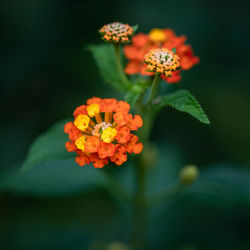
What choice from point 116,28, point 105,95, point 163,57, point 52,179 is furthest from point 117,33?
point 105,95

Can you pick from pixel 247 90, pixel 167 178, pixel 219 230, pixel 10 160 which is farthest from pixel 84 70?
pixel 219 230

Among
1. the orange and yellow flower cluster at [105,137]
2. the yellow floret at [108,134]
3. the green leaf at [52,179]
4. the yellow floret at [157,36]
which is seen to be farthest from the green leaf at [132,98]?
the green leaf at [52,179]

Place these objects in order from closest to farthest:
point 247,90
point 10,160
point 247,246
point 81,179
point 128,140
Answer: point 128,140 < point 81,179 < point 247,246 < point 10,160 < point 247,90

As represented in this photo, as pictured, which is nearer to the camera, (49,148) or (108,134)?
(108,134)

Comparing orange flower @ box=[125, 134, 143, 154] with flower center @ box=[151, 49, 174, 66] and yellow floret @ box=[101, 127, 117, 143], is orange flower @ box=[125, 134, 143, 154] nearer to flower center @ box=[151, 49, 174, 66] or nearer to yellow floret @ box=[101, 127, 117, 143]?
yellow floret @ box=[101, 127, 117, 143]

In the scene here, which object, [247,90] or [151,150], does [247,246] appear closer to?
[151,150]

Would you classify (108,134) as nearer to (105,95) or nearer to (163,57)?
(163,57)
